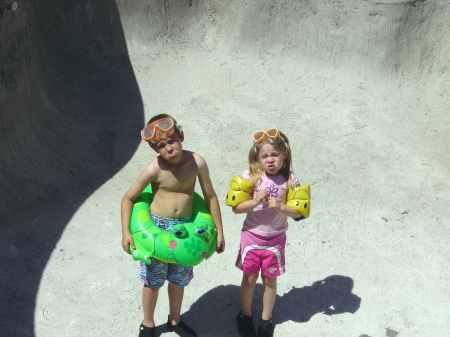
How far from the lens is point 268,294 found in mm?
3977

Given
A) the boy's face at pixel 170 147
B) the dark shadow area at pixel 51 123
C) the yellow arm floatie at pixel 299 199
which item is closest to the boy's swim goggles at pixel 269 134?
the yellow arm floatie at pixel 299 199

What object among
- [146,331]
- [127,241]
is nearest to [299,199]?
[127,241]

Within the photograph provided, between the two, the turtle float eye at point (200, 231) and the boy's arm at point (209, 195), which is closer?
the turtle float eye at point (200, 231)

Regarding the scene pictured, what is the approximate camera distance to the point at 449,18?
7605 mm

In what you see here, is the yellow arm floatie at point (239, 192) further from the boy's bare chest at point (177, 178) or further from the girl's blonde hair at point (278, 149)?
the boy's bare chest at point (177, 178)

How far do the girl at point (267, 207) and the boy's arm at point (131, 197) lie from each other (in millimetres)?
625

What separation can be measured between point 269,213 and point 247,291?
698mm

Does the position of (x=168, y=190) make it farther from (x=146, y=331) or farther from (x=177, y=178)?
(x=146, y=331)

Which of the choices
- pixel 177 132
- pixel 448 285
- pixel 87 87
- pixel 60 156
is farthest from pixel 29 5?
pixel 448 285

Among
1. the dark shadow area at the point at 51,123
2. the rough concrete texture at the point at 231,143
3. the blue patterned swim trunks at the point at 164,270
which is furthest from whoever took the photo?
the dark shadow area at the point at 51,123

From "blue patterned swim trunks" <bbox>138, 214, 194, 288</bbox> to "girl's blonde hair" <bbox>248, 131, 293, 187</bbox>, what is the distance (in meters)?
0.54

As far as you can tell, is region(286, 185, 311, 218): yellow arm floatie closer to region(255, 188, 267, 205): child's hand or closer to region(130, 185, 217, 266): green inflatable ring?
region(255, 188, 267, 205): child's hand

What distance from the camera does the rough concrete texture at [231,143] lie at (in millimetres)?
4398

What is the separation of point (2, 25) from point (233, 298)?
11.7 ft
